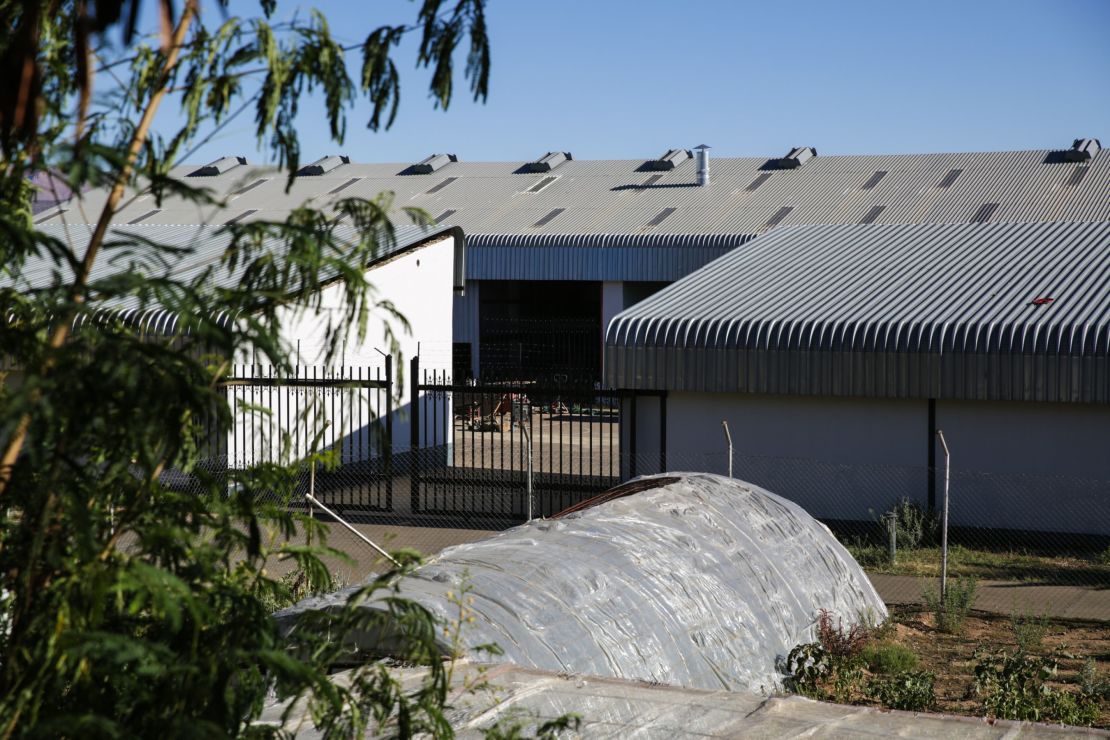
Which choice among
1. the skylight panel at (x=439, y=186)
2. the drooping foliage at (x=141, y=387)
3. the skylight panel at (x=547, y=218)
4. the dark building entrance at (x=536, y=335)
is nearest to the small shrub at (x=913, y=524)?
the drooping foliage at (x=141, y=387)

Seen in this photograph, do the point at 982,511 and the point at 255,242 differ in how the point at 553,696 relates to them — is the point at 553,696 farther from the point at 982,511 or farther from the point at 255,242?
the point at 982,511

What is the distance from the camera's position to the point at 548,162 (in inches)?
1889

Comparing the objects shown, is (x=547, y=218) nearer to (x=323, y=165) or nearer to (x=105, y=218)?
(x=323, y=165)

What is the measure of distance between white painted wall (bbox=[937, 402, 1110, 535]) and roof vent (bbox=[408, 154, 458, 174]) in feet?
110

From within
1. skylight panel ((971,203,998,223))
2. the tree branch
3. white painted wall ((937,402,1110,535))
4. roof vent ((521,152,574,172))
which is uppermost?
roof vent ((521,152,574,172))

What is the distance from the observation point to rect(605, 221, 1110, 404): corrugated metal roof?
1767 centimetres

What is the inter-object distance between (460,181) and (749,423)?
29.0m

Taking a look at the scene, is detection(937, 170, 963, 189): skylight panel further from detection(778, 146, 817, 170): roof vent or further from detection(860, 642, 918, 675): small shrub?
detection(860, 642, 918, 675): small shrub

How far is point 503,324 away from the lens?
1607 inches

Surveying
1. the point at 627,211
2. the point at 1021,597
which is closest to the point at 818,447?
the point at 1021,597

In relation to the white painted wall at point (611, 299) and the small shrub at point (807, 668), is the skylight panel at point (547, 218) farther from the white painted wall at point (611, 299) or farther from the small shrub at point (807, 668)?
the small shrub at point (807, 668)

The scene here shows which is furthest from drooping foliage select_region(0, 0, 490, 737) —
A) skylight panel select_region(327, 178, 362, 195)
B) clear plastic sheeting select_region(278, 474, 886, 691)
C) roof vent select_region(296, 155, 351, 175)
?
roof vent select_region(296, 155, 351, 175)

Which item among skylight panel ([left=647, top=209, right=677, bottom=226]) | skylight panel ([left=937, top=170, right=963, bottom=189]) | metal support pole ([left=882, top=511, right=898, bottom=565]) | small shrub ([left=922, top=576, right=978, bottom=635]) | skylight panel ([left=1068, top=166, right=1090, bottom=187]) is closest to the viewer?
small shrub ([left=922, top=576, right=978, bottom=635])

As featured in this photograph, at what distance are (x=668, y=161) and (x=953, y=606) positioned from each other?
34491 millimetres
